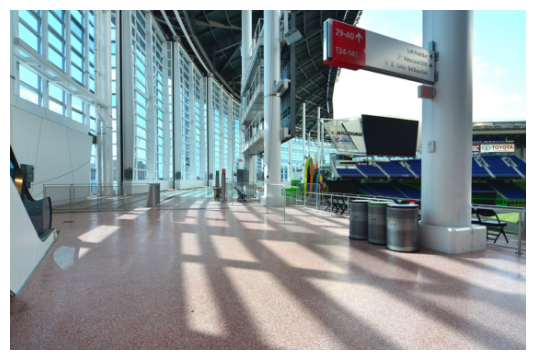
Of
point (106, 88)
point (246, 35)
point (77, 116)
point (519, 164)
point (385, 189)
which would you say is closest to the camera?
point (77, 116)

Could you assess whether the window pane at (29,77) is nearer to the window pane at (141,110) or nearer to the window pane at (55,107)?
the window pane at (55,107)

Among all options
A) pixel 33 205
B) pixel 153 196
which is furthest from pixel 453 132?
pixel 153 196

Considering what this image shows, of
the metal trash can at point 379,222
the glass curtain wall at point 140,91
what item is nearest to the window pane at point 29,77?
the glass curtain wall at point 140,91

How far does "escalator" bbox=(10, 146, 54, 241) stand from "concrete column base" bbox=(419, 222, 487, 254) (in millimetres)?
7158

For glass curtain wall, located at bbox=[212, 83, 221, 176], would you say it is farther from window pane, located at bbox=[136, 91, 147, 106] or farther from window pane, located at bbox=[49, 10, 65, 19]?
window pane, located at bbox=[49, 10, 65, 19]

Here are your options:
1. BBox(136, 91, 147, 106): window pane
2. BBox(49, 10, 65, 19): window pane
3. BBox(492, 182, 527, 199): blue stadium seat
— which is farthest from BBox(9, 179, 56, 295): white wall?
BBox(492, 182, 527, 199): blue stadium seat

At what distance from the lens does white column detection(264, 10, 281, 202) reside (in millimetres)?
15421

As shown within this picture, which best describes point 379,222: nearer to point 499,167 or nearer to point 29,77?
point 29,77

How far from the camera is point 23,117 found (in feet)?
36.4

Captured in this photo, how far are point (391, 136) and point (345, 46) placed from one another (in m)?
7.30

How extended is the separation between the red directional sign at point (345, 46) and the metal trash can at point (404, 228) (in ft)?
9.00

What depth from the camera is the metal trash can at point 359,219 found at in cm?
640

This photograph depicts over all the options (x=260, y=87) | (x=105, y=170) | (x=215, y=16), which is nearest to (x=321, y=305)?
(x=260, y=87)

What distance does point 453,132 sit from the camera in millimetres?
5449
